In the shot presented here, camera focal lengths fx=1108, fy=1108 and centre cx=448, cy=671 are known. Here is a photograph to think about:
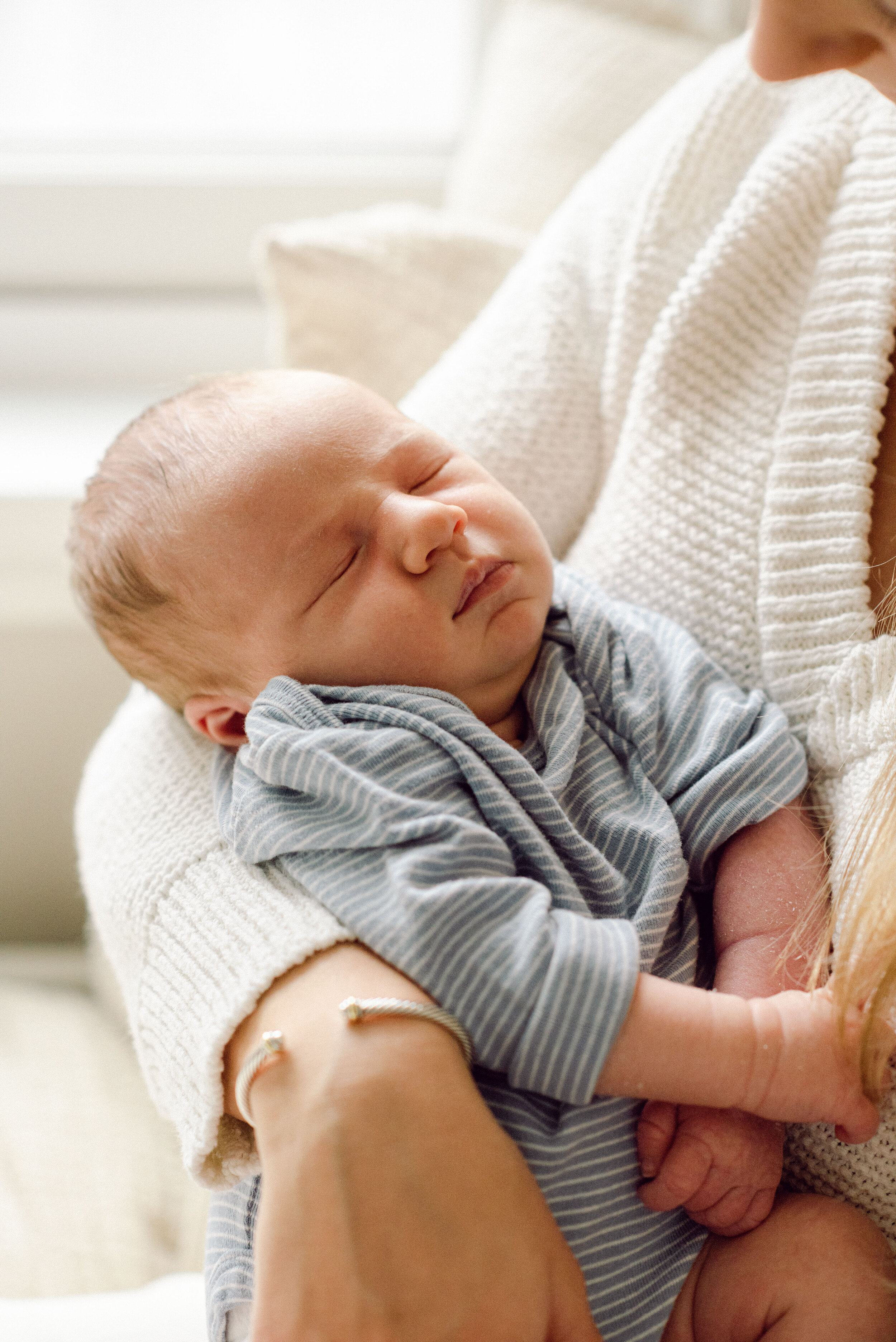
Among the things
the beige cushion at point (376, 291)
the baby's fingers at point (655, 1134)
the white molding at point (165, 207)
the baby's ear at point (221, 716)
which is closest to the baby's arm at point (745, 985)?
the baby's fingers at point (655, 1134)

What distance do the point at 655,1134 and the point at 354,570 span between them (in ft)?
1.41

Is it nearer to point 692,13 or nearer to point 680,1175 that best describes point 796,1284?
point 680,1175

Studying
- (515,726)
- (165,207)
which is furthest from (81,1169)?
(165,207)

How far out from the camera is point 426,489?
0.86 meters

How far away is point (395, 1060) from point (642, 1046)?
14 cm

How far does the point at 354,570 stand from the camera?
0.81m

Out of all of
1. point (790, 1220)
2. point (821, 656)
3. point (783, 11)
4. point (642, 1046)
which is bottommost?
point (790, 1220)

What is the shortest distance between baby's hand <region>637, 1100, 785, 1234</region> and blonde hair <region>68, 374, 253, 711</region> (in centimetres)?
44

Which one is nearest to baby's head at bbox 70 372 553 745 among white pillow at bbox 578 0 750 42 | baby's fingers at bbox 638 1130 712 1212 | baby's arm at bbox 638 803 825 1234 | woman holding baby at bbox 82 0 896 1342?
woman holding baby at bbox 82 0 896 1342

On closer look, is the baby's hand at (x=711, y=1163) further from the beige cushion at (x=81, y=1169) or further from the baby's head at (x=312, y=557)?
the beige cushion at (x=81, y=1169)

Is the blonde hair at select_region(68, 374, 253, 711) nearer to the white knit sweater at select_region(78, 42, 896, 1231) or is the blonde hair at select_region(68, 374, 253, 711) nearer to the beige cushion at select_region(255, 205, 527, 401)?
the white knit sweater at select_region(78, 42, 896, 1231)

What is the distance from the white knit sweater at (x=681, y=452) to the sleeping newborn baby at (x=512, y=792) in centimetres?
4

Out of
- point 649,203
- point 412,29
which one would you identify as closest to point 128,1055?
point 649,203

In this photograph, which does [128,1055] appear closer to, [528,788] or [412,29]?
[528,788]
